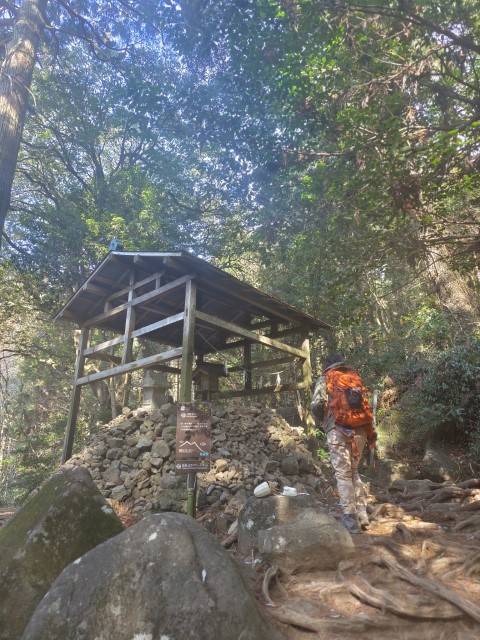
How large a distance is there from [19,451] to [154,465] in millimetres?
12139

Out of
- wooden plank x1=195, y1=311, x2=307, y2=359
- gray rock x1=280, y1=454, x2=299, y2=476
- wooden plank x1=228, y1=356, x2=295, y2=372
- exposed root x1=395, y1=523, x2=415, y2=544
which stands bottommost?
exposed root x1=395, y1=523, x2=415, y2=544

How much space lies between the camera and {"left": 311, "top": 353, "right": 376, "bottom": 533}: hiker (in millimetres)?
4676

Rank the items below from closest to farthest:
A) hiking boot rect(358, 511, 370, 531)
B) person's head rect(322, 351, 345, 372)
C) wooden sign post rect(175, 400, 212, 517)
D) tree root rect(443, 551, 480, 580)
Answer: tree root rect(443, 551, 480, 580) < hiking boot rect(358, 511, 370, 531) < wooden sign post rect(175, 400, 212, 517) < person's head rect(322, 351, 345, 372)

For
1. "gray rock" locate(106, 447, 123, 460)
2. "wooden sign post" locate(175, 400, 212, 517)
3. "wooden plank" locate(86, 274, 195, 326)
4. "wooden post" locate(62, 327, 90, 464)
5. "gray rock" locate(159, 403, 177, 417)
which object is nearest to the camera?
"wooden sign post" locate(175, 400, 212, 517)

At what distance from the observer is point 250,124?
14.4m

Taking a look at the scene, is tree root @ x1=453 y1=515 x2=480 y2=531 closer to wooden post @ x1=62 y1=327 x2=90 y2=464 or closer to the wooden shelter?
the wooden shelter

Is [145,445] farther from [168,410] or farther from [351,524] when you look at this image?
[351,524]

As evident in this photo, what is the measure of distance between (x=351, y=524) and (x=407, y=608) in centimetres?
194

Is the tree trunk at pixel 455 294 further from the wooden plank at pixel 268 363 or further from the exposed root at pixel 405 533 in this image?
the exposed root at pixel 405 533

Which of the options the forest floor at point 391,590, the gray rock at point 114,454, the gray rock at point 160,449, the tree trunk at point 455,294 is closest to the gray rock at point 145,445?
the gray rock at point 160,449

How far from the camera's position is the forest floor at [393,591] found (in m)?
2.66

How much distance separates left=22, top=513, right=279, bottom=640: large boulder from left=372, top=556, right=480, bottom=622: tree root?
4.13 feet

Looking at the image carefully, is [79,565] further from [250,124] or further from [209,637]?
[250,124]

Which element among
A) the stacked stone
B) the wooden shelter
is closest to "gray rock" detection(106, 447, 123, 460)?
the stacked stone
